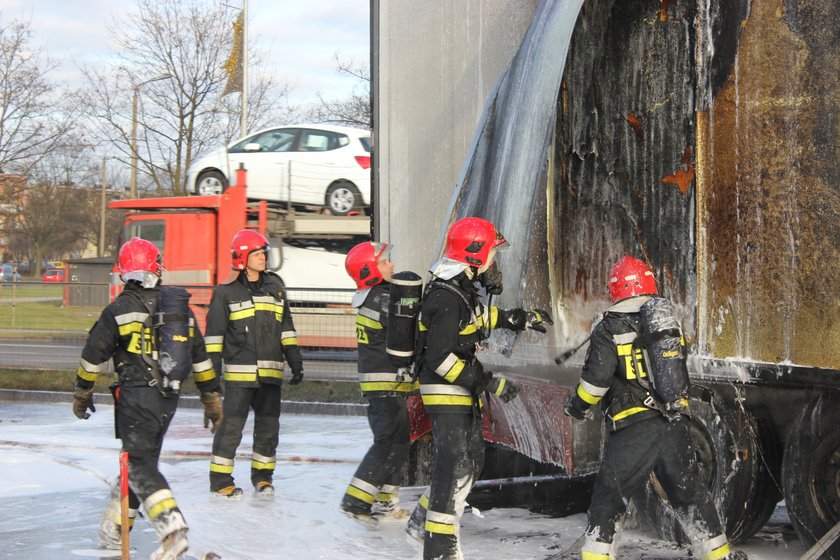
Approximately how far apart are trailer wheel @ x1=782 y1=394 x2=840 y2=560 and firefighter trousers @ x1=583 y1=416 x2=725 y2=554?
1.57 feet

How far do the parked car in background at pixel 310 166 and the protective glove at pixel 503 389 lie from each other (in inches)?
434

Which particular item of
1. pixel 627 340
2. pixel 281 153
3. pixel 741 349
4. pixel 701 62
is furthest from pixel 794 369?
pixel 281 153

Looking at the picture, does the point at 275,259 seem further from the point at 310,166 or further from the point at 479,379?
the point at 479,379

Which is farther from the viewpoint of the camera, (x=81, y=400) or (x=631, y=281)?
(x=81, y=400)

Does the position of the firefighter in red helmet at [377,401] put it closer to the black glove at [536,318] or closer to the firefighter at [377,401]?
the firefighter at [377,401]

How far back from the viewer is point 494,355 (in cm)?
609

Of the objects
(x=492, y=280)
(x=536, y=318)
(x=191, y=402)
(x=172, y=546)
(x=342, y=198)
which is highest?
(x=342, y=198)

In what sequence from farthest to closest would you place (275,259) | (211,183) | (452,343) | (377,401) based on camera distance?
(211,183)
(275,259)
(377,401)
(452,343)

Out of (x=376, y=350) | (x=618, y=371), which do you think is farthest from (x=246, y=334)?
(x=618, y=371)

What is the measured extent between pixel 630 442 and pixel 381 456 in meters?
2.06

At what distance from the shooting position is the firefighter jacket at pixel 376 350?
20.8ft

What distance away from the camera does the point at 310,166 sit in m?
16.0

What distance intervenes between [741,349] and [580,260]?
1.60 metres

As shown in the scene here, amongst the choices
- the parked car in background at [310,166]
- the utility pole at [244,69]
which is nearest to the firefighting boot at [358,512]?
the parked car in background at [310,166]
